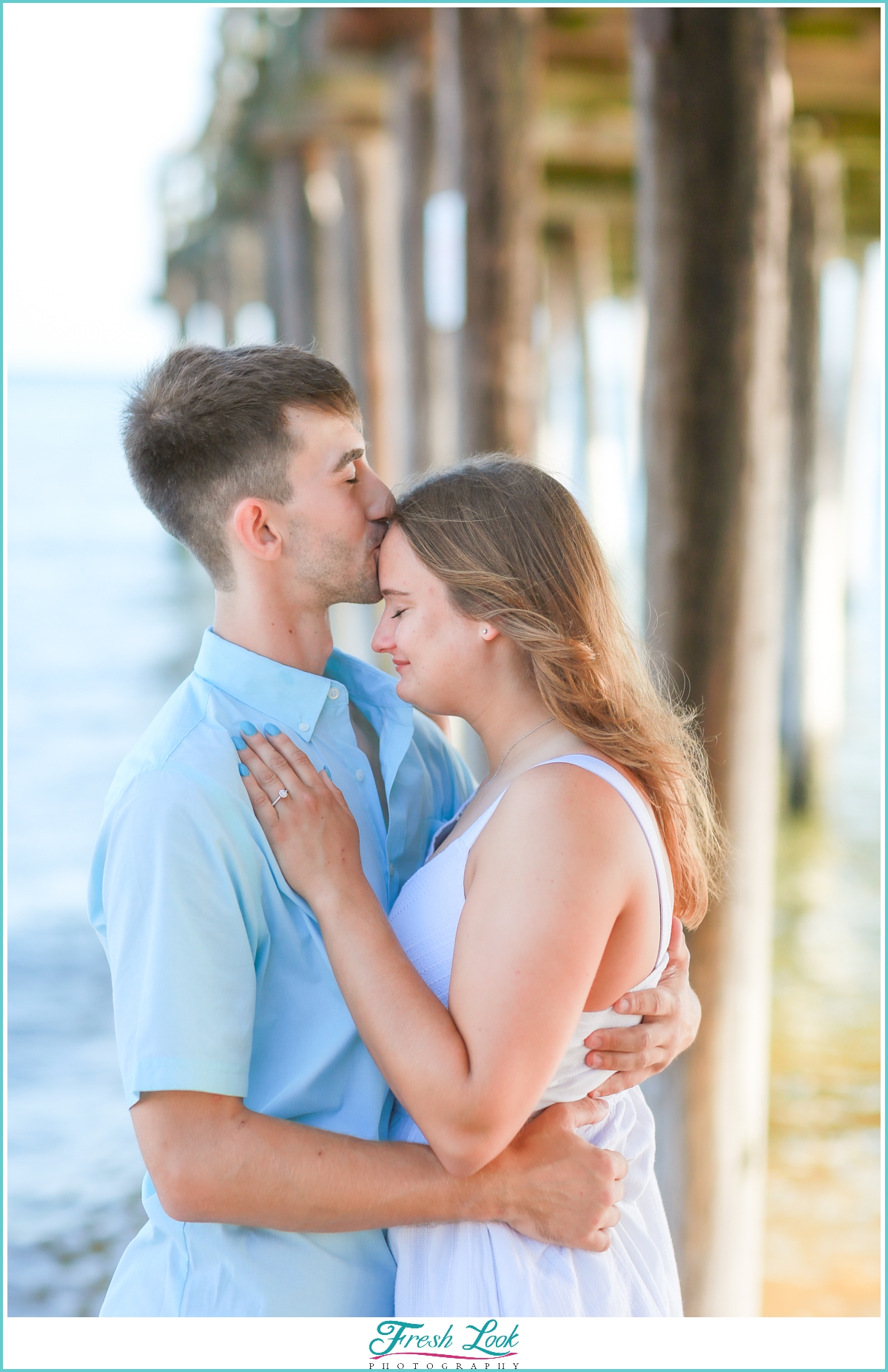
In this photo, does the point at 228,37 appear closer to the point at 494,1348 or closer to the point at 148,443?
the point at 148,443

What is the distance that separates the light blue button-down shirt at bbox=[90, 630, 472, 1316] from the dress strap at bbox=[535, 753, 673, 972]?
0.44m

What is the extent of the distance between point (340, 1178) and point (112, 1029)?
6097 millimetres

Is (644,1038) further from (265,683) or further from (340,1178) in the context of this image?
(265,683)

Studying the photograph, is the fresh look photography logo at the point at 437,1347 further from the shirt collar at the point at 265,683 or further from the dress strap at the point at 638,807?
the shirt collar at the point at 265,683

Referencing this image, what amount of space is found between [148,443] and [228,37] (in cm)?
904

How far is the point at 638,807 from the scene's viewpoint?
185 cm

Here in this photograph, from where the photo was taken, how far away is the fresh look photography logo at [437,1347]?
1.92m

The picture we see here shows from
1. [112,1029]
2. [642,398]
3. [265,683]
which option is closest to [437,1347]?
[265,683]

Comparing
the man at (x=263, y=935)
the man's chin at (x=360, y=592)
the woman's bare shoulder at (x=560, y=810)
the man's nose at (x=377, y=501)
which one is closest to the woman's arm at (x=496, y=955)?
the woman's bare shoulder at (x=560, y=810)

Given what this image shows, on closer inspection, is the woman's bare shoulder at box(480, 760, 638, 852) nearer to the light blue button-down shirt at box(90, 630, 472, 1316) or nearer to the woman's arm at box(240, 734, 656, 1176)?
the woman's arm at box(240, 734, 656, 1176)

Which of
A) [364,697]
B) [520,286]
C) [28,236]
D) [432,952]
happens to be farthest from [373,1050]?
[28,236]

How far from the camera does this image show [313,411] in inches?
83.1

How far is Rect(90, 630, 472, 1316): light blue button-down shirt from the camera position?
1729mm

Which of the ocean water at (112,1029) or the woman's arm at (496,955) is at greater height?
the woman's arm at (496,955)
